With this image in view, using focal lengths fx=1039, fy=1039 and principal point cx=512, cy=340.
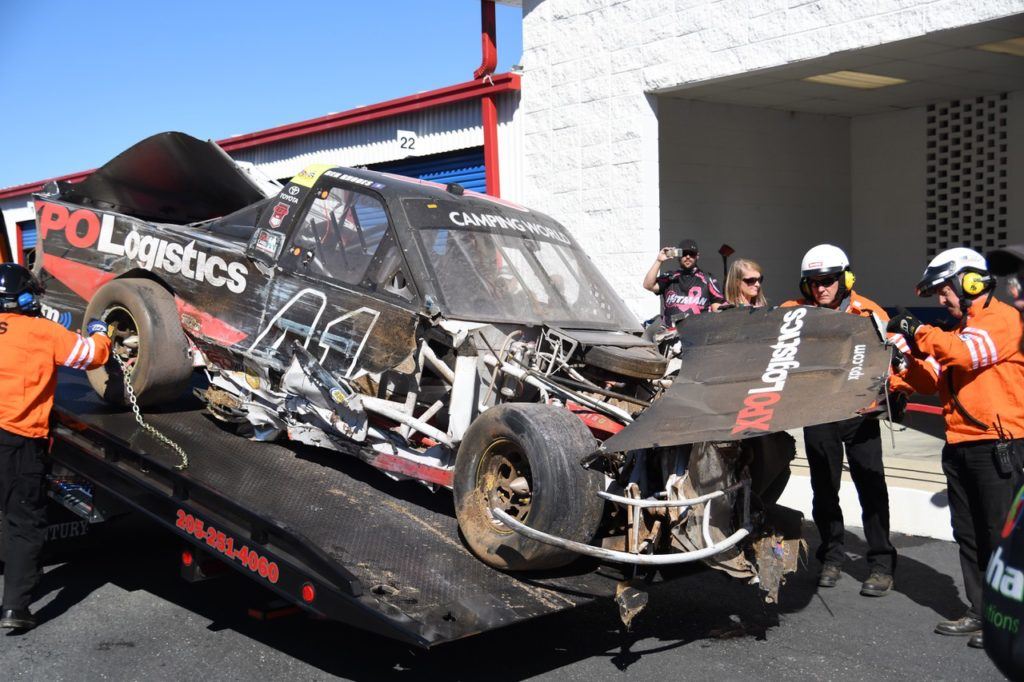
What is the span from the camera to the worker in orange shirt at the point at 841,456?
19.3 feet

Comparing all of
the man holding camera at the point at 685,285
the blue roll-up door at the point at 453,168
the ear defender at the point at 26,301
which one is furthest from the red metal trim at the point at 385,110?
the ear defender at the point at 26,301

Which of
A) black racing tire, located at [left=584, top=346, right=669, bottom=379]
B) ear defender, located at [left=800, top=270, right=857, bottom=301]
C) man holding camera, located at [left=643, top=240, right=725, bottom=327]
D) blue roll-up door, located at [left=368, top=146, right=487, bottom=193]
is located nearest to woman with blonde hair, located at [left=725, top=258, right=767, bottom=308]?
ear defender, located at [left=800, top=270, right=857, bottom=301]

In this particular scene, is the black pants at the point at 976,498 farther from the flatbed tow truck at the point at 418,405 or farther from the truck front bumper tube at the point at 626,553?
the truck front bumper tube at the point at 626,553

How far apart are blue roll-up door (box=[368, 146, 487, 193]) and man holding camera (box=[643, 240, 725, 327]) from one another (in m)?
3.75

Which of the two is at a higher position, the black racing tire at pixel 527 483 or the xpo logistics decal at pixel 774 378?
the xpo logistics decal at pixel 774 378

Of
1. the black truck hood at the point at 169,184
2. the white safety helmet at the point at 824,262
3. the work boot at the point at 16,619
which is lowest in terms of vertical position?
the work boot at the point at 16,619

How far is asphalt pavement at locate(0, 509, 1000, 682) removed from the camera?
15.9 ft

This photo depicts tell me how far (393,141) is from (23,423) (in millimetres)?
8809

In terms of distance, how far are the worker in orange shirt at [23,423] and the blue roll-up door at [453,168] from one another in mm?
7271

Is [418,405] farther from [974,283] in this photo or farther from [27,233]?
[27,233]

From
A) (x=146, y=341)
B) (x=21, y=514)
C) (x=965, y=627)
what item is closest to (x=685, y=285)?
(x=965, y=627)

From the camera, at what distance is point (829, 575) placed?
6184mm

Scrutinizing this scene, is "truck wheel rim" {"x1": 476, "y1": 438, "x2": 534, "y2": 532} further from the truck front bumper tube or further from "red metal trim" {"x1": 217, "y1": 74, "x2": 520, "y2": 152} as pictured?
"red metal trim" {"x1": 217, "y1": 74, "x2": 520, "y2": 152}

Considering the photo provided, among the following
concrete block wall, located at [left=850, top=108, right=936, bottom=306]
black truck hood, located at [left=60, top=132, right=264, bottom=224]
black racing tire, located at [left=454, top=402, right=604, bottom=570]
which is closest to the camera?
black racing tire, located at [left=454, top=402, right=604, bottom=570]
